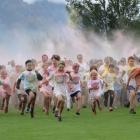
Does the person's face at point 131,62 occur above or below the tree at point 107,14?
below

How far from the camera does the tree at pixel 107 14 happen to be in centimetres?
7481

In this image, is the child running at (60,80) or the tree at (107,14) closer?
the child running at (60,80)

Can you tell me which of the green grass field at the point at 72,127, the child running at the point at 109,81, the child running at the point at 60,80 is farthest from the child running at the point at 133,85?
the child running at the point at 109,81

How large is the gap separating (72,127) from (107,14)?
57499 millimetres

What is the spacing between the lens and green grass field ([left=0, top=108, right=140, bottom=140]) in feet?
55.5

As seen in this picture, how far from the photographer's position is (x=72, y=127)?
18953 mm

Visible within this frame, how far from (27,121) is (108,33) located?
51.6 metres

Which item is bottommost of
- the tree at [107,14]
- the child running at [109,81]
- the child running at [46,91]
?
the child running at [46,91]

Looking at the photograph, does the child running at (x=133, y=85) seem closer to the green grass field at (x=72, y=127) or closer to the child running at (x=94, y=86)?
the green grass field at (x=72, y=127)

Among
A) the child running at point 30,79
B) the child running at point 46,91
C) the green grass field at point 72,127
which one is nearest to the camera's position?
the green grass field at point 72,127

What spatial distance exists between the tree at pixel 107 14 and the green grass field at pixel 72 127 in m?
50.9

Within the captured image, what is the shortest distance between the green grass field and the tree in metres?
50.9

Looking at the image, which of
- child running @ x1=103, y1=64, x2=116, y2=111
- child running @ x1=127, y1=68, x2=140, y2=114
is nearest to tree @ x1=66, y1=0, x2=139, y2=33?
child running @ x1=103, y1=64, x2=116, y2=111

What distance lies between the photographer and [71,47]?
55.7 metres
